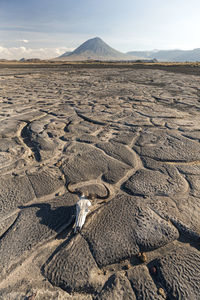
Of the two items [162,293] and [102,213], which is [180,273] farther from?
[102,213]

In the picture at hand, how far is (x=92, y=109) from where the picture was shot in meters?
5.11

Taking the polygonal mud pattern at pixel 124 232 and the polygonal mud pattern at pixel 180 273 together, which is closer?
the polygonal mud pattern at pixel 180 273

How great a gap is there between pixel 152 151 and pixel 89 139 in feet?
3.58

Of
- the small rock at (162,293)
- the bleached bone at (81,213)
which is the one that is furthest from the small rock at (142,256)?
Result: the bleached bone at (81,213)

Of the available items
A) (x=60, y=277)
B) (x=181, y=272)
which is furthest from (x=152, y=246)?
(x=60, y=277)

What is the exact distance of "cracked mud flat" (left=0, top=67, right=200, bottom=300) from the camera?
4.10 feet

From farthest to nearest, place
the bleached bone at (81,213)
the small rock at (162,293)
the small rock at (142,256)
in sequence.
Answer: the bleached bone at (81,213) → the small rock at (142,256) → the small rock at (162,293)

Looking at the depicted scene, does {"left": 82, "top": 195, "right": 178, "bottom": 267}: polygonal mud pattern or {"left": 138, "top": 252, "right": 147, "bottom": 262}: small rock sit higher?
{"left": 82, "top": 195, "right": 178, "bottom": 267}: polygonal mud pattern

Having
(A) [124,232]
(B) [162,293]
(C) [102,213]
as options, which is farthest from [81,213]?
(B) [162,293]

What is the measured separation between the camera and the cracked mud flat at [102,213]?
4.10 ft

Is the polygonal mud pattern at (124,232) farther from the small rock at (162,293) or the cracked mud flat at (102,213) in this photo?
the small rock at (162,293)

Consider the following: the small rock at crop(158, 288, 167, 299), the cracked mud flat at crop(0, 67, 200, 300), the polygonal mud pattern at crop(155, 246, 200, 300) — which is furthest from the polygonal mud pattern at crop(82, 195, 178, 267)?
the small rock at crop(158, 288, 167, 299)

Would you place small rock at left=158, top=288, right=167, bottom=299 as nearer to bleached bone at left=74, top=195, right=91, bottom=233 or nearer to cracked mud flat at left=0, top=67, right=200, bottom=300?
cracked mud flat at left=0, top=67, right=200, bottom=300

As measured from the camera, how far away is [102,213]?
173 centimetres
